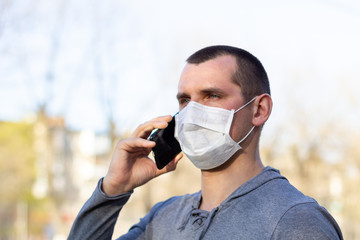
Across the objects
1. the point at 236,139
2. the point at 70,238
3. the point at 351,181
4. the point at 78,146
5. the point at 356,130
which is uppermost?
the point at 236,139

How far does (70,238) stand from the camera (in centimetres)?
287

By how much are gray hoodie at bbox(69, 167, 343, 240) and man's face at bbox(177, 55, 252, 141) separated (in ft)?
1.05

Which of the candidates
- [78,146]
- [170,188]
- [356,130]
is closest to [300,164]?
[356,130]

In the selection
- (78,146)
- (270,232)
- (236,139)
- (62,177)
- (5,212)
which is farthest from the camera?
(78,146)

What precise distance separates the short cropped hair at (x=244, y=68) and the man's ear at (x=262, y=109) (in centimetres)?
5

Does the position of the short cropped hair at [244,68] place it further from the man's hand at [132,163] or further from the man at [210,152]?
the man's hand at [132,163]

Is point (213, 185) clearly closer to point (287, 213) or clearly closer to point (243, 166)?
point (243, 166)

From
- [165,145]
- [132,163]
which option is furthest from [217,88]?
[132,163]

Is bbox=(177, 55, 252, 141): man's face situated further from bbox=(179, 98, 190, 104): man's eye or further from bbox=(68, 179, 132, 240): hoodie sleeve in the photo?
bbox=(68, 179, 132, 240): hoodie sleeve

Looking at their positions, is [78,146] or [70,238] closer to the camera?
[70,238]

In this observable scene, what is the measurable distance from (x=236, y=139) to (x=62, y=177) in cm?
5786

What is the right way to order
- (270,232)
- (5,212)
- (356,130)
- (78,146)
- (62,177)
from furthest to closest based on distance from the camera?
(78,146), (62,177), (5,212), (356,130), (270,232)

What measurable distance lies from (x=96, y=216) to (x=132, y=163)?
14.5 inches

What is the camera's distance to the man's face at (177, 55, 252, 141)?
2.73m
